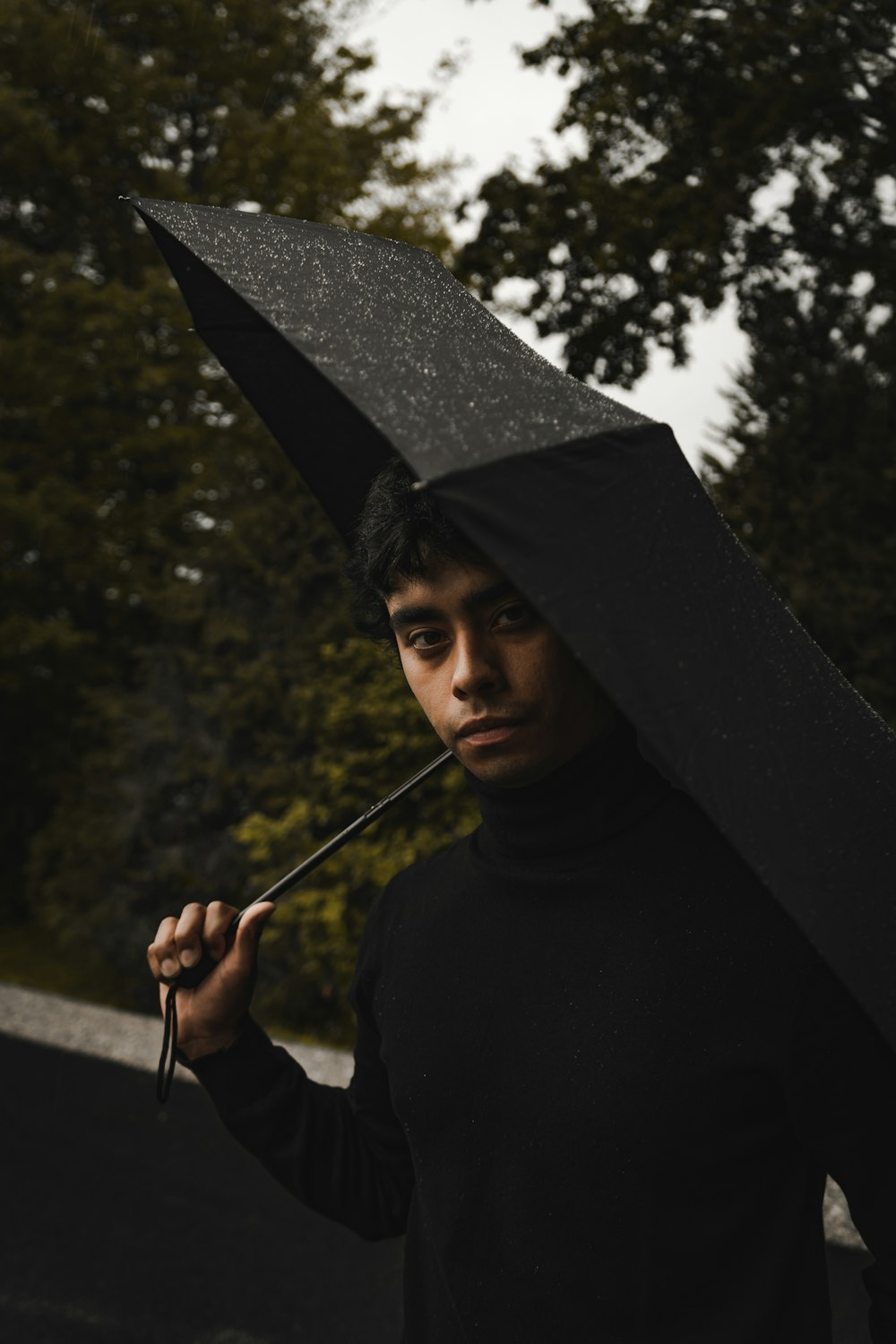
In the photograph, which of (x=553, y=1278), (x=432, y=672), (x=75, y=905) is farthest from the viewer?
(x=75, y=905)

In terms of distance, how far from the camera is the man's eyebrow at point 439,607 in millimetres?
1355

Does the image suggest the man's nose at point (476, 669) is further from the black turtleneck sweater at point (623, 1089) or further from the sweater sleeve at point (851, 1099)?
the sweater sleeve at point (851, 1099)

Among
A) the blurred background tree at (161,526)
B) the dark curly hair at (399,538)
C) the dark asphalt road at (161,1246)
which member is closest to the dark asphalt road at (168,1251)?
the dark asphalt road at (161,1246)

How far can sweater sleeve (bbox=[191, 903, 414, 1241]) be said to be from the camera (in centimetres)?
168

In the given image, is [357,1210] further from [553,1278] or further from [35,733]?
[35,733]

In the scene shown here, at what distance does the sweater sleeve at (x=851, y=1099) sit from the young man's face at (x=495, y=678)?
1.38ft

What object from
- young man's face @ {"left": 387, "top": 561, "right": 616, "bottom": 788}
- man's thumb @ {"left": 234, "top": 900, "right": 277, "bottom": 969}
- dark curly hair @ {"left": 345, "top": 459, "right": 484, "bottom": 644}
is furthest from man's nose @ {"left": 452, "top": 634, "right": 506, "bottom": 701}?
man's thumb @ {"left": 234, "top": 900, "right": 277, "bottom": 969}

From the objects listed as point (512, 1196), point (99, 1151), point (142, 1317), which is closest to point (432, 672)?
point (512, 1196)

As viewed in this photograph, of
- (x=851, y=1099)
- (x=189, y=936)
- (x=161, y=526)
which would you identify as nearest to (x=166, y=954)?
(x=189, y=936)

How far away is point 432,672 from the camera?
4.78 ft

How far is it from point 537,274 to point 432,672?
7479 millimetres

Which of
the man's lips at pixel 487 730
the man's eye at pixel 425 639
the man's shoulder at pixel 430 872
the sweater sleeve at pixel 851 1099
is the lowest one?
the sweater sleeve at pixel 851 1099

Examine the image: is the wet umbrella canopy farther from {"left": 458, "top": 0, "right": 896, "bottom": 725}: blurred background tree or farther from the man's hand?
{"left": 458, "top": 0, "right": 896, "bottom": 725}: blurred background tree

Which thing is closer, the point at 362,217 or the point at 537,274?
the point at 537,274
